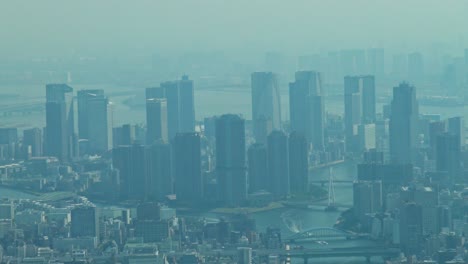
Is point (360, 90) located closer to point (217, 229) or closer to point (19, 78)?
point (19, 78)

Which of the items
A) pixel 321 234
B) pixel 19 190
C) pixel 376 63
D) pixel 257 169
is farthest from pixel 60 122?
pixel 321 234

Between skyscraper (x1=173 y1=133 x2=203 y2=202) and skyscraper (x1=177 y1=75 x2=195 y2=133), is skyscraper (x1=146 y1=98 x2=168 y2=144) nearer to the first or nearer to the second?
skyscraper (x1=177 y1=75 x2=195 y2=133)

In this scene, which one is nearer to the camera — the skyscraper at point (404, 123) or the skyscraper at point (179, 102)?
the skyscraper at point (404, 123)

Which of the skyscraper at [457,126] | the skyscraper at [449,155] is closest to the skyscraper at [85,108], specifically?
A: the skyscraper at [457,126]

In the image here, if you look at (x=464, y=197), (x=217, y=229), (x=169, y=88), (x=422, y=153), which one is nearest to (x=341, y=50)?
(x=169, y=88)

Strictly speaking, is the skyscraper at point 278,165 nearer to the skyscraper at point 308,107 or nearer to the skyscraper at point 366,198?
the skyscraper at point 366,198

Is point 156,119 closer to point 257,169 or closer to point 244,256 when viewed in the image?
point 257,169
